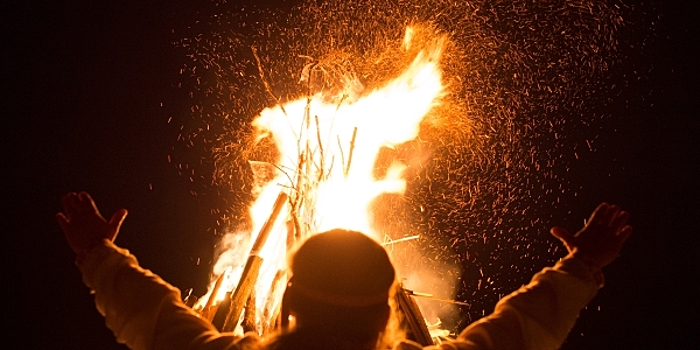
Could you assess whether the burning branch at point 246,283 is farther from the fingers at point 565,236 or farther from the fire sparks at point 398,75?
the fingers at point 565,236

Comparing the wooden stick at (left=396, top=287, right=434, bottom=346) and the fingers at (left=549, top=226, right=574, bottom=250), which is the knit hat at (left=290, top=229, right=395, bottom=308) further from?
the wooden stick at (left=396, top=287, right=434, bottom=346)

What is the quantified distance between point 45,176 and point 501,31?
7707 mm

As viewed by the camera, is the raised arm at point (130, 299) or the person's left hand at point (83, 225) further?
the person's left hand at point (83, 225)

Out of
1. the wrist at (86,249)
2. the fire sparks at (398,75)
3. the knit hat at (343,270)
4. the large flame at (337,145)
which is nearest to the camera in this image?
the knit hat at (343,270)

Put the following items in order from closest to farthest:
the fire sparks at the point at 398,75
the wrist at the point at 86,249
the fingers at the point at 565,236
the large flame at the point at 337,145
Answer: the wrist at the point at 86,249 → the fingers at the point at 565,236 → the large flame at the point at 337,145 → the fire sparks at the point at 398,75

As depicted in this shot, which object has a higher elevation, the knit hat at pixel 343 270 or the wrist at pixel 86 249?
the knit hat at pixel 343 270

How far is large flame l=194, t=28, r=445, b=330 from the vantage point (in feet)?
10.4

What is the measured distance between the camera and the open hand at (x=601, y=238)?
4.92 feet

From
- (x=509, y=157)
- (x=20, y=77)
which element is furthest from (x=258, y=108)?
(x=20, y=77)

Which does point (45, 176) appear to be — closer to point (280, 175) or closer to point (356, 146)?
point (280, 175)

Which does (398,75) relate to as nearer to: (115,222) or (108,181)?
(115,222)

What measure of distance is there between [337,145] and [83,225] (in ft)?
7.03

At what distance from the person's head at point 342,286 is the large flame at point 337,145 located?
5.64 feet

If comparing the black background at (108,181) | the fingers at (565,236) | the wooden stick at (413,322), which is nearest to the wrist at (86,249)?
the fingers at (565,236)
